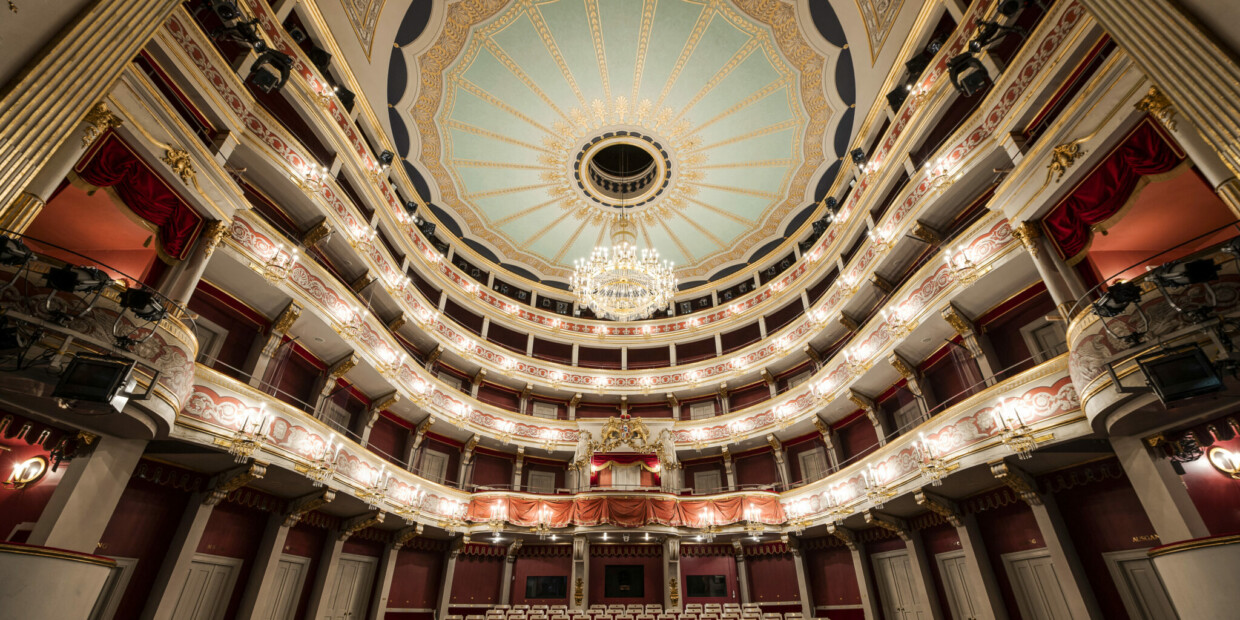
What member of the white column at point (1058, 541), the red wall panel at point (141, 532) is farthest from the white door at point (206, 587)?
the white column at point (1058, 541)

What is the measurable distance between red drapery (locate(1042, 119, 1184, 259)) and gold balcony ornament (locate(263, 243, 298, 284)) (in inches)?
565

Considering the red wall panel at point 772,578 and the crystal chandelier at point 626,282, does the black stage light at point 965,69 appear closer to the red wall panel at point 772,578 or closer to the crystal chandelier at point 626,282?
the crystal chandelier at point 626,282

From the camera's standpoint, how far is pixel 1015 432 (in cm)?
841

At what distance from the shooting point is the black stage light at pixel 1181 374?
4.88 m

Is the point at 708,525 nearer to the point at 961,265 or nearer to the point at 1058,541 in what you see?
the point at 1058,541

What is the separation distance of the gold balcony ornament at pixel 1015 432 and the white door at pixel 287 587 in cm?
1496

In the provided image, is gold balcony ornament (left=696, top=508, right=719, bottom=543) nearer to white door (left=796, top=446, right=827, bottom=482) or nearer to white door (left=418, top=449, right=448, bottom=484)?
white door (left=796, top=446, right=827, bottom=482)

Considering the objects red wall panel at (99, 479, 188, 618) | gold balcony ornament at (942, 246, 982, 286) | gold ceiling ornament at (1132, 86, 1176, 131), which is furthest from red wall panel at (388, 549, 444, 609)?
gold ceiling ornament at (1132, 86, 1176, 131)

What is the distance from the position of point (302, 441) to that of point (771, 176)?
15.6 metres

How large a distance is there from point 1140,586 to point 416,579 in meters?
16.5

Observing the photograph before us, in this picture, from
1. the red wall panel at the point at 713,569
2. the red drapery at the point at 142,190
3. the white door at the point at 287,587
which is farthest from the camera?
the red wall panel at the point at 713,569

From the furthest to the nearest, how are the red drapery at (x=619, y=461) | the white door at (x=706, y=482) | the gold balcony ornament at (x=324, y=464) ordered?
the white door at (x=706, y=482)
the red drapery at (x=619, y=461)
the gold balcony ornament at (x=324, y=464)

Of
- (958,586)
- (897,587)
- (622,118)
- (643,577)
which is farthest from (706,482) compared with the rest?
(622,118)

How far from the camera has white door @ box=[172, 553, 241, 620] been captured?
30.4ft
